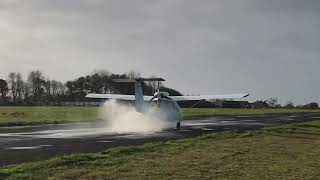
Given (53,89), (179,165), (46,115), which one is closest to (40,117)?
(46,115)

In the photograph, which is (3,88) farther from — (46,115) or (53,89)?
(46,115)

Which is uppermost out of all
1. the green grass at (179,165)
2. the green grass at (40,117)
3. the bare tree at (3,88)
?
the bare tree at (3,88)

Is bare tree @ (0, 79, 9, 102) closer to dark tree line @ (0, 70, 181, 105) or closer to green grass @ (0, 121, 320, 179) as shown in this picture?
dark tree line @ (0, 70, 181, 105)

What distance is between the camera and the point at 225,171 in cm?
1371

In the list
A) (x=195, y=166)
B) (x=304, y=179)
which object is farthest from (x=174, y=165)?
(x=304, y=179)

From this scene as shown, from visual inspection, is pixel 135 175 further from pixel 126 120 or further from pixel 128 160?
pixel 126 120

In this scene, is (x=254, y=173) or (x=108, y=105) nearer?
(x=254, y=173)

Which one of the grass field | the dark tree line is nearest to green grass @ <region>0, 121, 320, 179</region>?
the grass field

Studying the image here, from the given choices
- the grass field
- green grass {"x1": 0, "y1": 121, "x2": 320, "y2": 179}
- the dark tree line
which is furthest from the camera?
the dark tree line

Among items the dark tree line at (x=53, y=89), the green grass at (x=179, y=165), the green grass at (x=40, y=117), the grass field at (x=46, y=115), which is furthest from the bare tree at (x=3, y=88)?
the green grass at (x=179, y=165)

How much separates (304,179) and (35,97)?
595 ft

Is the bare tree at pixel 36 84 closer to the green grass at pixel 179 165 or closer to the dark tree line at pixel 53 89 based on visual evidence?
the dark tree line at pixel 53 89

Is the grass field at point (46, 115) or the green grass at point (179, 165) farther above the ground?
the grass field at point (46, 115)

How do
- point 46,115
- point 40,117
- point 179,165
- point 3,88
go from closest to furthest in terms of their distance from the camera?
point 179,165, point 40,117, point 46,115, point 3,88
